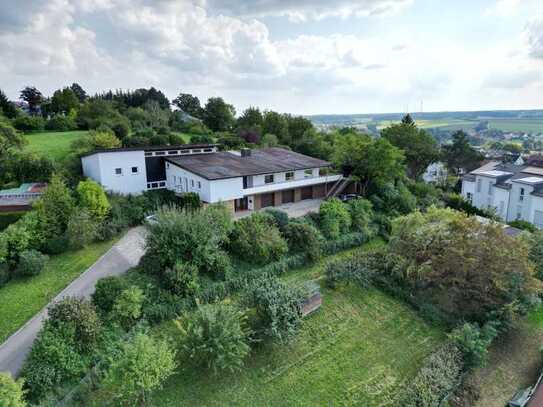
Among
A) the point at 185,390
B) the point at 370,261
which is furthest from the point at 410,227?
the point at 185,390

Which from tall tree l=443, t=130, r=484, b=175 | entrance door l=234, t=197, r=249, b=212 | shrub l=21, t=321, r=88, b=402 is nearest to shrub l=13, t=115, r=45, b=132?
entrance door l=234, t=197, r=249, b=212

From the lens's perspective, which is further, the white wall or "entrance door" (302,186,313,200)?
"entrance door" (302,186,313,200)

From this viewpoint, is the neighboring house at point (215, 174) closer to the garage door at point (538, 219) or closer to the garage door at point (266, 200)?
the garage door at point (266, 200)

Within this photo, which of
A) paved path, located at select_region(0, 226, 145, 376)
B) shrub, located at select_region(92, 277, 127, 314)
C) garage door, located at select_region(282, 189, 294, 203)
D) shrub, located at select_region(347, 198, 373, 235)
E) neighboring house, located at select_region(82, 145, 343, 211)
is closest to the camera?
paved path, located at select_region(0, 226, 145, 376)

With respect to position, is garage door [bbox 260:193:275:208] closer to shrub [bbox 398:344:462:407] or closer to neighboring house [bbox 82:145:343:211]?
neighboring house [bbox 82:145:343:211]

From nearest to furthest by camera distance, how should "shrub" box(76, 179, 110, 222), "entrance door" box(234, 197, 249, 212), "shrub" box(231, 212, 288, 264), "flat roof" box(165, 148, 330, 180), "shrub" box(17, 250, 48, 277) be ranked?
"shrub" box(17, 250, 48, 277) < "shrub" box(231, 212, 288, 264) < "shrub" box(76, 179, 110, 222) < "flat roof" box(165, 148, 330, 180) < "entrance door" box(234, 197, 249, 212)

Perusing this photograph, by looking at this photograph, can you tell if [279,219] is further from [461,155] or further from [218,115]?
[461,155]

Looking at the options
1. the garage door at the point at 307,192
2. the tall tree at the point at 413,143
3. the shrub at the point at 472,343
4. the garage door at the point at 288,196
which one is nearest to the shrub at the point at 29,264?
the garage door at the point at 288,196
